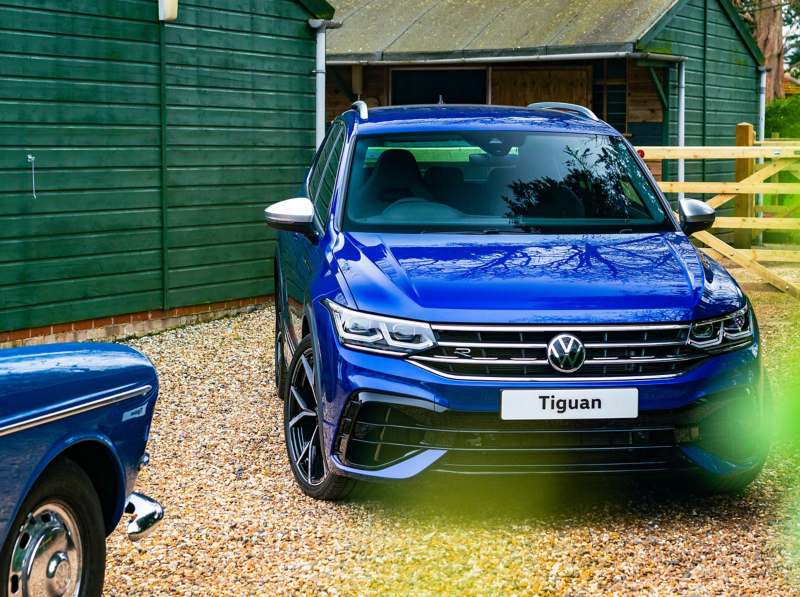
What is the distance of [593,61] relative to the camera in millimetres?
18172

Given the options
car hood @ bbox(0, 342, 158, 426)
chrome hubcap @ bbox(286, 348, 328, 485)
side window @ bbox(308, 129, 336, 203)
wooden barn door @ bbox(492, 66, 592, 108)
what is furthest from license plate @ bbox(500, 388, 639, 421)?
wooden barn door @ bbox(492, 66, 592, 108)

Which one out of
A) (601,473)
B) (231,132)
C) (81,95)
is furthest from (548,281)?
(231,132)

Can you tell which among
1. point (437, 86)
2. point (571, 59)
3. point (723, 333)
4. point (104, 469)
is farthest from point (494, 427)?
point (437, 86)

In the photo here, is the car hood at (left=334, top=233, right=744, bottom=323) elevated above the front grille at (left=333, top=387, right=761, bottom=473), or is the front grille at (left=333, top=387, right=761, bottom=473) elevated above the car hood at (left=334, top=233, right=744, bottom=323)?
the car hood at (left=334, top=233, right=744, bottom=323)

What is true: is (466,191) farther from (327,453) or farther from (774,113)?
(774,113)

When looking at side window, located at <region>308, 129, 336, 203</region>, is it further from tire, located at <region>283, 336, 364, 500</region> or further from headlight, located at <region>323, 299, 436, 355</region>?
headlight, located at <region>323, 299, 436, 355</region>

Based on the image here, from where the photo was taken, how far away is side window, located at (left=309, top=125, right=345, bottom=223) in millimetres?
5699

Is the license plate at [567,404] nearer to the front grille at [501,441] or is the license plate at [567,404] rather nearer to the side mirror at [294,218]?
the front grille at [501,441]

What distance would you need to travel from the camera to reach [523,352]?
4.34 m

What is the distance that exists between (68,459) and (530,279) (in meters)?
2.12

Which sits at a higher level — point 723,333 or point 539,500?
point 723,333

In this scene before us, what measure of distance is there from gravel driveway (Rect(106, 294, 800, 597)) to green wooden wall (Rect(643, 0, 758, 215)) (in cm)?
1189

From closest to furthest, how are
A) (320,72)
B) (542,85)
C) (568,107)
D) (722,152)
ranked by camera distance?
(568,107), (320,72), (722,152), (542,85)

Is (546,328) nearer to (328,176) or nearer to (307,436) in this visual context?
(307,436)
